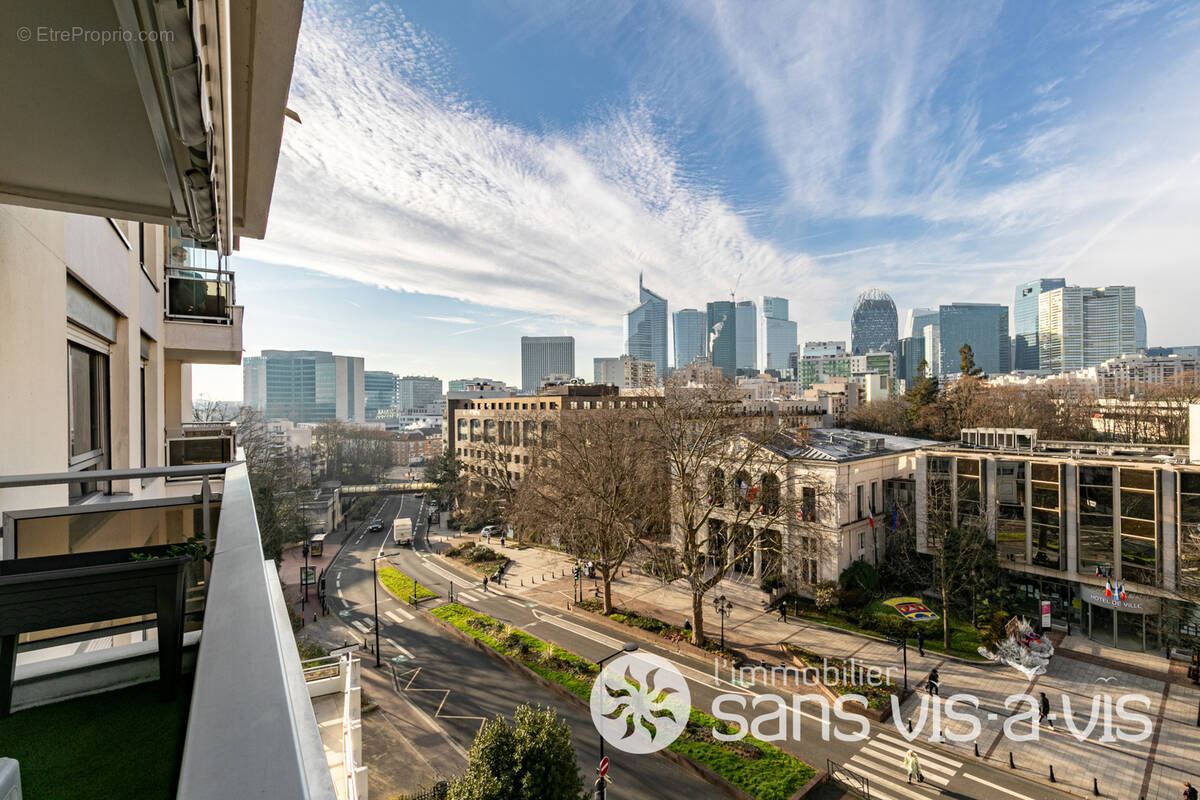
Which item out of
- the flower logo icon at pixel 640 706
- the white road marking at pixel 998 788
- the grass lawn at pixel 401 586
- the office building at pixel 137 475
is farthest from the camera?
the grass lawn at pixel 401 586

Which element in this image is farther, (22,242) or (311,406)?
(311,406)

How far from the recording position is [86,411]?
666 cm

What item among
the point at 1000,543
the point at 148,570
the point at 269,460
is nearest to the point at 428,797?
the point at 148,570

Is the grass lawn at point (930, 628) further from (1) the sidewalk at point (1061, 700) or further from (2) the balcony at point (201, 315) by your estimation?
(2) the balcony at point (201, 315)

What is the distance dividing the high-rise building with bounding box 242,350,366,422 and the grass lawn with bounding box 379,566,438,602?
391 feet

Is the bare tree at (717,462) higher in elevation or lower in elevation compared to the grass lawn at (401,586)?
higher

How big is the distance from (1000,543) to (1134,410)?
105ft

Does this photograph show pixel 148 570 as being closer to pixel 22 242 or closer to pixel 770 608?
pixel 22 242

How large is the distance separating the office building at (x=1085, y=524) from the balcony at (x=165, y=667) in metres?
23.9

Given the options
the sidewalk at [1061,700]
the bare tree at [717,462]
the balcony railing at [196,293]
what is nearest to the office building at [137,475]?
the balcony railing at [196,293]

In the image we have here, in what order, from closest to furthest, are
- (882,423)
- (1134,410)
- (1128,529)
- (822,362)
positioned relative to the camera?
(1128,529)
(1134,410)
(882,423)
(822,362)

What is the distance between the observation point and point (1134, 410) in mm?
41719

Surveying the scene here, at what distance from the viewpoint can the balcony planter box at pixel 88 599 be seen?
7.65ft

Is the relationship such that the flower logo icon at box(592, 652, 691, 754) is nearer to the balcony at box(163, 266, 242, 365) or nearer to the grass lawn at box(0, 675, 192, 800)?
the balcony at box(163, 266, 242, 365)
